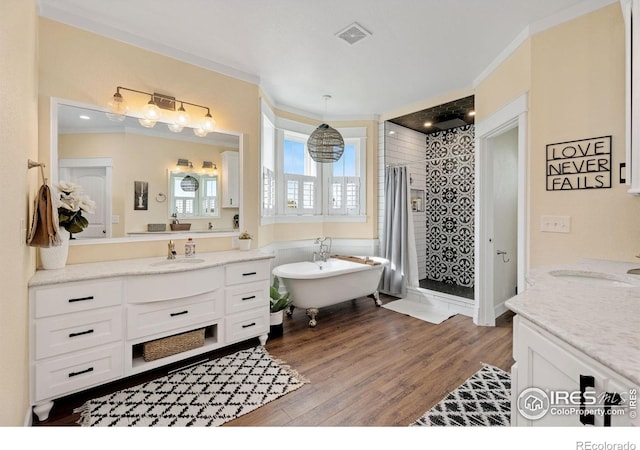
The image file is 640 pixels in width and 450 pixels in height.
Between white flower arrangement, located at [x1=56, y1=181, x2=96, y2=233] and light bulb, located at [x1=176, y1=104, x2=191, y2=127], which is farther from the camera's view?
light bulb, located at [x1=176, y1=104, x2=191, y2=127]

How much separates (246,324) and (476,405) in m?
1.87

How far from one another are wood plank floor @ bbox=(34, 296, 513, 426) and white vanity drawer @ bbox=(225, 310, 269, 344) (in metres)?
0.19

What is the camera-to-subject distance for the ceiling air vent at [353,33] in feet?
7.80

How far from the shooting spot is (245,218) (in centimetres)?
321

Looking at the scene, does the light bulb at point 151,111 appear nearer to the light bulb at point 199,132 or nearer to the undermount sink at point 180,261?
the light bulb at point 199,132

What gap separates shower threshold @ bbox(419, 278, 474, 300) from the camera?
3.98m

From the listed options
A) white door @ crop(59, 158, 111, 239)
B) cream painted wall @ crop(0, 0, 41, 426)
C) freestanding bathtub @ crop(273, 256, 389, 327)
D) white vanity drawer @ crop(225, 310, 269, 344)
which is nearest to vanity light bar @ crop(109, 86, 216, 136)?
white door @ crop(59, 158, 111, 239)

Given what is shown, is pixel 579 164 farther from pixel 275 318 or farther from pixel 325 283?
pixel 275 318

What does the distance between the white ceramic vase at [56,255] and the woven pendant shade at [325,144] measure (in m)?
2.52

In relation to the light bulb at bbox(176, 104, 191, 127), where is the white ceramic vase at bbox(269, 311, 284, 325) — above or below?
below

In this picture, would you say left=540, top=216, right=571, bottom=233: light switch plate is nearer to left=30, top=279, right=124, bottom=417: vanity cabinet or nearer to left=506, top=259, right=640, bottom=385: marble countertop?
left=506, top=259, right=640, bottom=385: marble countertop

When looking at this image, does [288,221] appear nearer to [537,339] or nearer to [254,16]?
[254,16]

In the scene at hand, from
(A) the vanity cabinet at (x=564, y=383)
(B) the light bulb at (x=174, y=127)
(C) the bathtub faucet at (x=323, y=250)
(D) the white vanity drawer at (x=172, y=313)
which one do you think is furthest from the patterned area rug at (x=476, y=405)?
(B) the light bulb at (x=174, y=127)
